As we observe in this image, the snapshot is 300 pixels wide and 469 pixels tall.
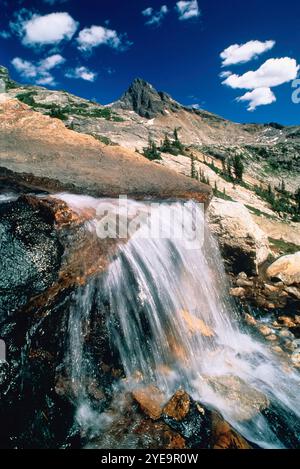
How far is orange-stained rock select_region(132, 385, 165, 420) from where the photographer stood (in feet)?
16.8

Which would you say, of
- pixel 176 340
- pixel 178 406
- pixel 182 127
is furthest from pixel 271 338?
pixel 182 127

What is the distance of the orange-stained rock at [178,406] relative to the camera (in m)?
5.06

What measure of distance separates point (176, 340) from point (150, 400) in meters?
1.47

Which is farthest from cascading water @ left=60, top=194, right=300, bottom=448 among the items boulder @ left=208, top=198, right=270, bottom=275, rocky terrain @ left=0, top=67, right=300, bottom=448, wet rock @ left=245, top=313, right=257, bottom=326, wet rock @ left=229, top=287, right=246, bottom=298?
boulder @ left=208, top=198, right=270, bottom=275

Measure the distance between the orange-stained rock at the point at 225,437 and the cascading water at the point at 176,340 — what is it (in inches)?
20.7

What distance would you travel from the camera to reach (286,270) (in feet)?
35.1

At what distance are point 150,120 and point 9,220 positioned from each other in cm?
9623

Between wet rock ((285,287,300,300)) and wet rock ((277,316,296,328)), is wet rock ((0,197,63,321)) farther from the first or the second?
wet rock ((285,287,300,300))

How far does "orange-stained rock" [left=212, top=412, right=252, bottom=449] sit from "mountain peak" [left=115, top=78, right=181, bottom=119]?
100488 mm

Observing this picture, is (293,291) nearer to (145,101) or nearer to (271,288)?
(271,288)

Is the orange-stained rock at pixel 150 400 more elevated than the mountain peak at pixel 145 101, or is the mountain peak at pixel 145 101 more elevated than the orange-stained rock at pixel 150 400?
the mountain peak at pixel 145 101

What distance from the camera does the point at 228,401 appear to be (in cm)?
584

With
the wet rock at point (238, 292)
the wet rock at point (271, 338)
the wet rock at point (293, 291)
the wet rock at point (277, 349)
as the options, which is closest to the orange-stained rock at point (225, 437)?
the wet rock at point (277, 349)

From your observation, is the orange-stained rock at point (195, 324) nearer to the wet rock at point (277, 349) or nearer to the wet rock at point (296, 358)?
the wet rock at point (277, 349)
